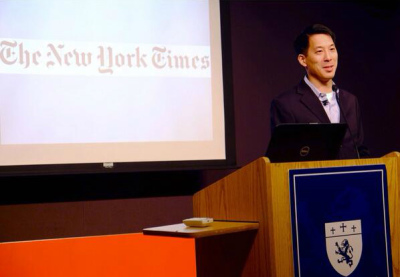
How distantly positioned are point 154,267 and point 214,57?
4.22ft

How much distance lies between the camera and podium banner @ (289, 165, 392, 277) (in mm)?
1669

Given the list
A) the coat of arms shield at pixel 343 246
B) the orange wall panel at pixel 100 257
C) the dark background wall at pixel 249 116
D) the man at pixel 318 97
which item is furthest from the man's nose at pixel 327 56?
the coat of arms shield at pixel 343 246

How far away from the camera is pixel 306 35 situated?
3.38 metres

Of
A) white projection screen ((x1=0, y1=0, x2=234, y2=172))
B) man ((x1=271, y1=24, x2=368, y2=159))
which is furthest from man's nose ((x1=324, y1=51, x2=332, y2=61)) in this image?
white projection screen ((x1=0, y1=0, x2=234, y2=172))

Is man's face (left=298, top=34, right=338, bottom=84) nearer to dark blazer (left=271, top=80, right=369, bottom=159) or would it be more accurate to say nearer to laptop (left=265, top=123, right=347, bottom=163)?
dark blazer (left=271, top=80, right=369, bottom=159)

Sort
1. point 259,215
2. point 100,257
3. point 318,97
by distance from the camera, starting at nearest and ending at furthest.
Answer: point 259,215 → point 100,257 → point 318,97

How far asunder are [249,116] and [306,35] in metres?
0.64

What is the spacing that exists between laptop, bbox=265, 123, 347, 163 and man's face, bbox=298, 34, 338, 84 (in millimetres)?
1604

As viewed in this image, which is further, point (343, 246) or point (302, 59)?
point (302, 59)

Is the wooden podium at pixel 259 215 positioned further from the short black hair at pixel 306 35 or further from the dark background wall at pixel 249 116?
the short black hair at pixel 306 35

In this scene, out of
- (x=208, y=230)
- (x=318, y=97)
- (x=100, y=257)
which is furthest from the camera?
(x=318, y=97)

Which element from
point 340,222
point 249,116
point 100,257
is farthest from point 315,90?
point 340,222

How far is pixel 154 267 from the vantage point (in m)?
3.02

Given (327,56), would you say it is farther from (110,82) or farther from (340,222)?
(340,222)
